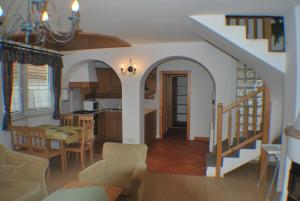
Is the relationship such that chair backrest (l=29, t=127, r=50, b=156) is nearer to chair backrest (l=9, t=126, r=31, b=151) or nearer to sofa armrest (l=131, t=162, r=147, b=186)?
chair backrest (l=9, t=126, r=31, b=151)

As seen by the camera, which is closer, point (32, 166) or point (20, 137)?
point (32, 166)

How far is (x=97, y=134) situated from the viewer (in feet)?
21.9

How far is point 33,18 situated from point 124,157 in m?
1.92

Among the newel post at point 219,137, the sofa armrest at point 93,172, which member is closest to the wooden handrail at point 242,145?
the newel post at point 219,137

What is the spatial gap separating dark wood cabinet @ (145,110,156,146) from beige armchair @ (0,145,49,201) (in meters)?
3.28

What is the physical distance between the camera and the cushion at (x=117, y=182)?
2754 millimetres

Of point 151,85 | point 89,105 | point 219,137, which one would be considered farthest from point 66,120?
point 219,137

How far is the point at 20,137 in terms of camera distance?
4.27 metres

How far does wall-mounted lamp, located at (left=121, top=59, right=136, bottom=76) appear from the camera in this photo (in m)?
5.05

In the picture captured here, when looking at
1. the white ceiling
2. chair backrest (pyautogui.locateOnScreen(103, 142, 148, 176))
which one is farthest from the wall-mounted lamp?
chair backrest (pyautogui.locateOnScreen(103, 142, 148, 176))

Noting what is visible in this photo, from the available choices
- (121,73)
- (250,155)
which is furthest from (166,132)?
(250,155)

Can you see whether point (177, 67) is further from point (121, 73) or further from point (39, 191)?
point (39, 191)

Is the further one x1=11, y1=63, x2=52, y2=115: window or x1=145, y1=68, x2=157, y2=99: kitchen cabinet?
x1=145, y1=68, x2=157, y2=99: kitchen cabinet

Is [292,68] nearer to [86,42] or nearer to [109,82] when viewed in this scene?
[86,42]
